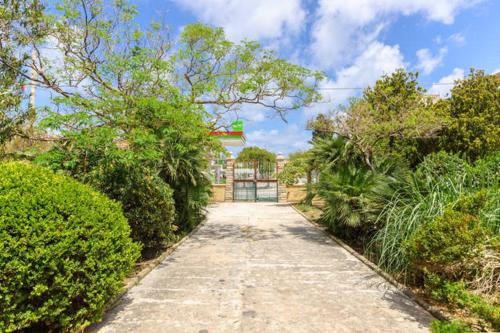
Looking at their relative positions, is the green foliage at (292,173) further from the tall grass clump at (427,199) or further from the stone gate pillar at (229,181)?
the tall grass clump at (427,199)

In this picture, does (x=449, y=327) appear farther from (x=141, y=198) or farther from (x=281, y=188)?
(x=281, y=188)

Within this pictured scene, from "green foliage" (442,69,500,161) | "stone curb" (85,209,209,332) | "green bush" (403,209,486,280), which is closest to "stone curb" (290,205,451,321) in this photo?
"green bush" (403,209,486,280)

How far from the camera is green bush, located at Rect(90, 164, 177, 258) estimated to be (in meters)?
5.59

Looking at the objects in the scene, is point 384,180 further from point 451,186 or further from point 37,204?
point 37,204

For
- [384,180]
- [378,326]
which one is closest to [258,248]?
[384,180]

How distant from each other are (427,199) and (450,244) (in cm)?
167

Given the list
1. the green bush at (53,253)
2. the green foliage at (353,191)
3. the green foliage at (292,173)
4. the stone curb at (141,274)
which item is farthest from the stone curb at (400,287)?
the green foliage at (292,173)

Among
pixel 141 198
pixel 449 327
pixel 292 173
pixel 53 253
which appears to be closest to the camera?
pixel 53 253

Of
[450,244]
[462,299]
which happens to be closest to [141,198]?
[450,244]

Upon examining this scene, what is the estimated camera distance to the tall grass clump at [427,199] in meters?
4.85

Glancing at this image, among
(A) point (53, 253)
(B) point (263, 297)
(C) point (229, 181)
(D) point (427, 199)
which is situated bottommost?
(B) point (263, 297)

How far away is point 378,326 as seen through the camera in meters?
3.48

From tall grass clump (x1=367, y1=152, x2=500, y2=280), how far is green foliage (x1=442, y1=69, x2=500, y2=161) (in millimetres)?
4371

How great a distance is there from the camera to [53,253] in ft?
9.14
